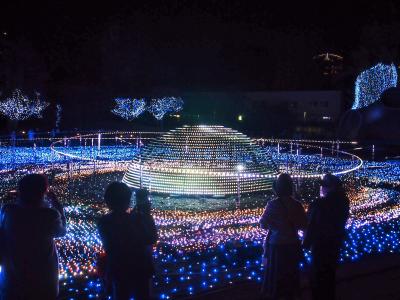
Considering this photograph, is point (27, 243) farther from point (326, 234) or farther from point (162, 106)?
point (162, 106)

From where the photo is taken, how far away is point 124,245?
4.45 metres

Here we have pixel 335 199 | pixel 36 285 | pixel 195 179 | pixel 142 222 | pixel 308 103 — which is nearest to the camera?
pixel 36 285

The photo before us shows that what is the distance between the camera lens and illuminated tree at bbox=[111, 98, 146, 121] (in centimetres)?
4872

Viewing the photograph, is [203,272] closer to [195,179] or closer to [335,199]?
[335,199]

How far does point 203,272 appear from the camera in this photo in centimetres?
715

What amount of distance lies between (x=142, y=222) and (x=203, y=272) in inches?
113

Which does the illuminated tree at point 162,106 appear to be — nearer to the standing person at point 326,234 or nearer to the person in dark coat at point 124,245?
the standing person at point 326,234

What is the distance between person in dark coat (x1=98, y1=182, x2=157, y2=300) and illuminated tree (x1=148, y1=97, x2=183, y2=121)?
1771 inches

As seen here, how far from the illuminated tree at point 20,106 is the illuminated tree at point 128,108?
816 cm

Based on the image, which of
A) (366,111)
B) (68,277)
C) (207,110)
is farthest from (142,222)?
(207,110)

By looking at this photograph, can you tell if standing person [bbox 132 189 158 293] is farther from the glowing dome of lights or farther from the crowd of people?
the glowing dome of lights

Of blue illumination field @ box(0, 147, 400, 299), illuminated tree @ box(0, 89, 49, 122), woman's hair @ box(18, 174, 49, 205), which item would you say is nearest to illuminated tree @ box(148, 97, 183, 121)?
illuminated tree @ box(0, 89, 49, 122)

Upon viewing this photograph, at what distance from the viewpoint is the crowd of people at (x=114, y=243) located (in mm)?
4258

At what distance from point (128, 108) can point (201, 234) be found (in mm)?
40636
